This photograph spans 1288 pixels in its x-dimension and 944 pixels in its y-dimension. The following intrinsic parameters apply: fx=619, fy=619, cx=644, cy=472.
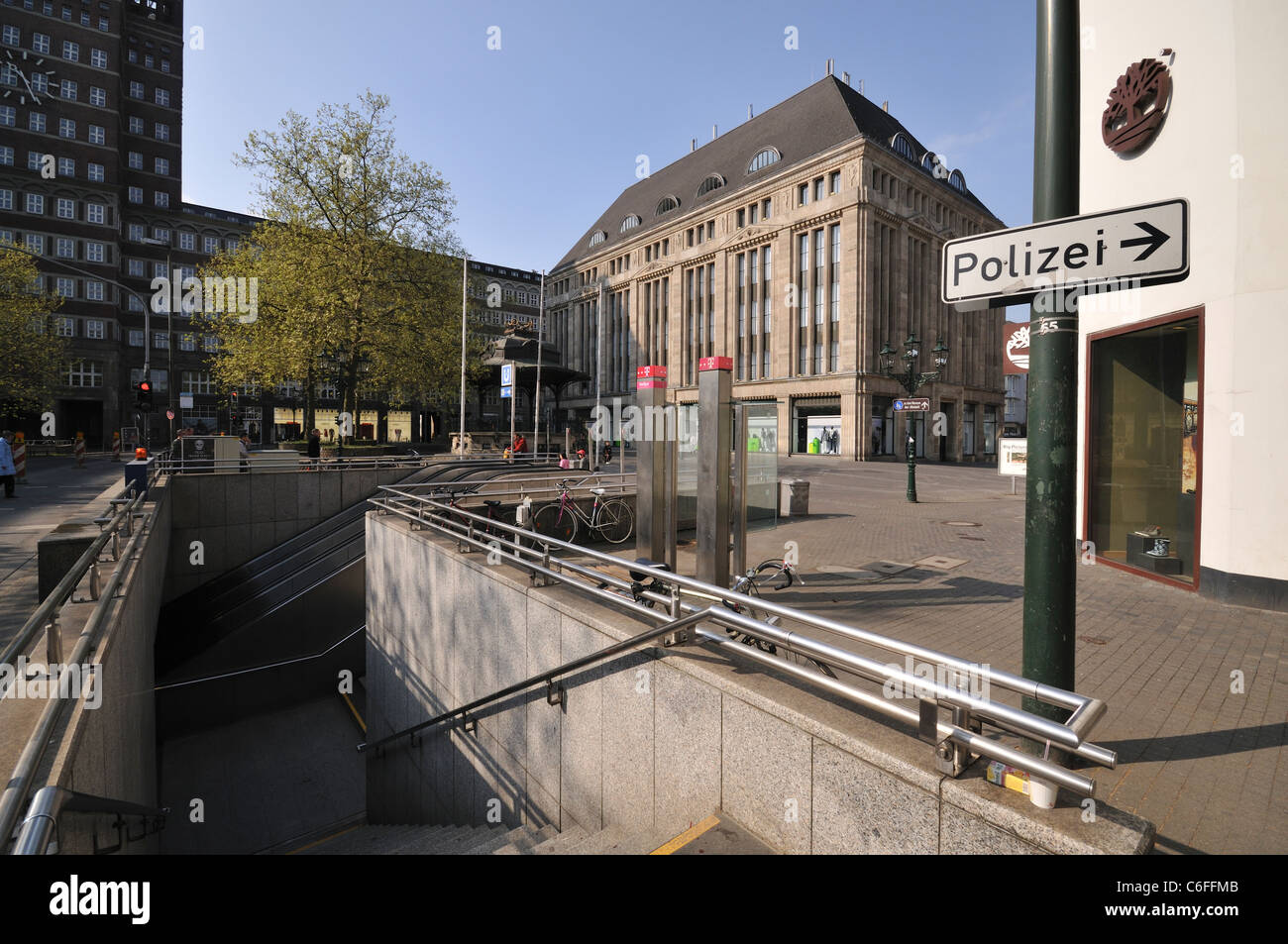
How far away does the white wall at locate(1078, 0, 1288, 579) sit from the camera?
732 cm

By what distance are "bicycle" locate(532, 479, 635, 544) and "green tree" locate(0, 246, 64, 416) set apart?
37015 millimetres

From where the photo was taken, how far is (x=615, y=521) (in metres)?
13.0

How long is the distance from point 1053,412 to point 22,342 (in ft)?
155

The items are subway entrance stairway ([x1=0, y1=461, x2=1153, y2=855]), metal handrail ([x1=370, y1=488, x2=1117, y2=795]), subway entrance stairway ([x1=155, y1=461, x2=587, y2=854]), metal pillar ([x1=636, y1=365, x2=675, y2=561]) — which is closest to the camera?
metal handrail ([x1=370, y1=488, x2=1117, y2=795])

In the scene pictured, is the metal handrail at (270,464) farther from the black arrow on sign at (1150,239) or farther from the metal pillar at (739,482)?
the black arrow on sign at (1150,239)

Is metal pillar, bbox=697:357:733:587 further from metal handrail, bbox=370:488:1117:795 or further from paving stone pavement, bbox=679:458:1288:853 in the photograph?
metal handrail, bbox=370:488:1117:795

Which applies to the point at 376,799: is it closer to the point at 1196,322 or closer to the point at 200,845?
the point at 200,845

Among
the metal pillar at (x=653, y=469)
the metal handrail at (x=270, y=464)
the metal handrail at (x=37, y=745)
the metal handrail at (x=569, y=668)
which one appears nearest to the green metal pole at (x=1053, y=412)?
the metal handrail at (x=569, y=668)

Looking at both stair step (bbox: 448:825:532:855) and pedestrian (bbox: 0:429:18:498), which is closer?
stair step (bbox: 448:825:532:855)

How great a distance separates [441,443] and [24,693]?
108 ft

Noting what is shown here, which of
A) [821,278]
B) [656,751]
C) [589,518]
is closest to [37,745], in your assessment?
[656,751]

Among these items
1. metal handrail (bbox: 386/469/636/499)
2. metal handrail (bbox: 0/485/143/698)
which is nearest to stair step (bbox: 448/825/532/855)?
metal handrail (bbox: 0/485/143/698)

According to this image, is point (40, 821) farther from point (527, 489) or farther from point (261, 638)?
point (261, 638)

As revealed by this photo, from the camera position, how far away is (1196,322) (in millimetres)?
8555
